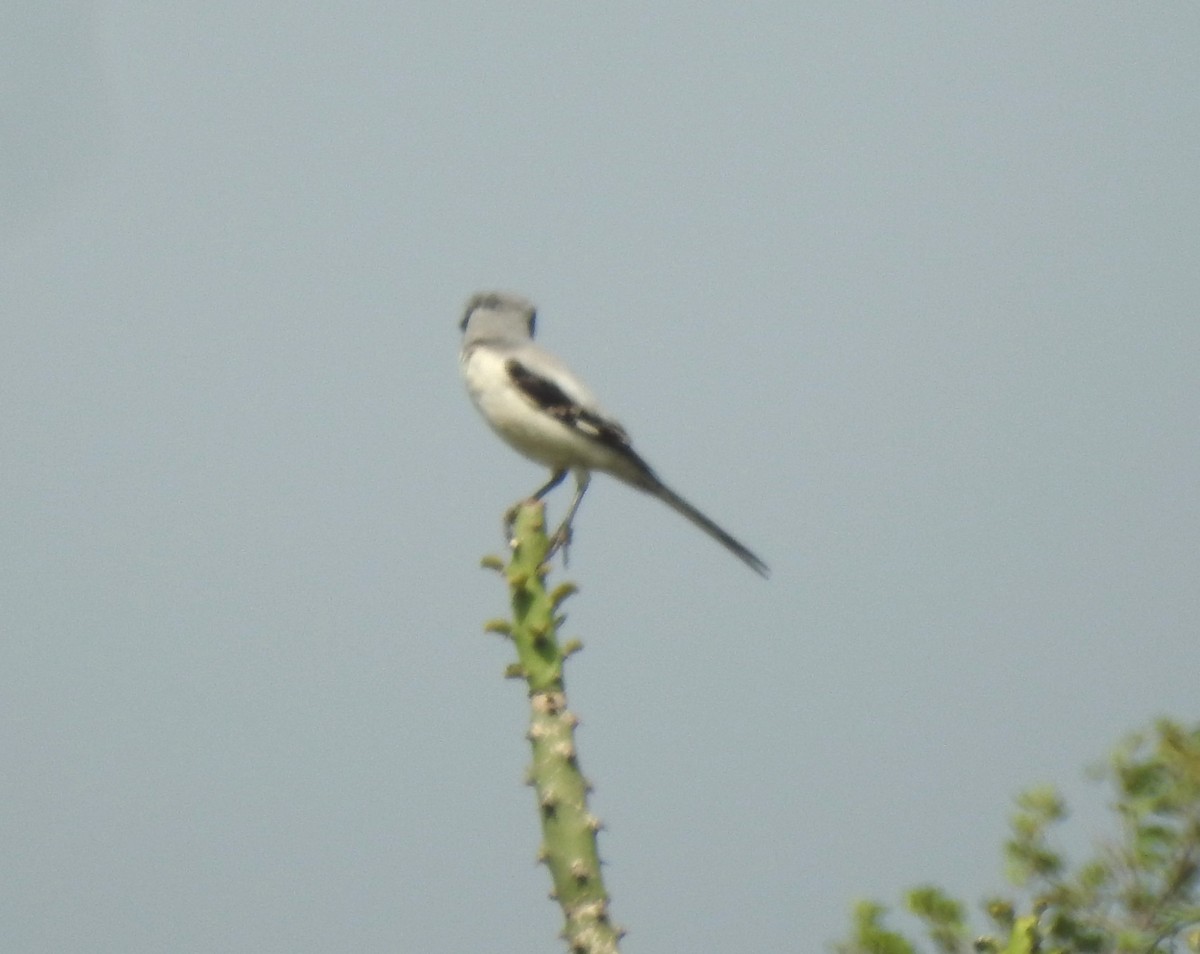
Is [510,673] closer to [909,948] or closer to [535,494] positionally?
[909,948]

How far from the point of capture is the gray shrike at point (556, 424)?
708 cm

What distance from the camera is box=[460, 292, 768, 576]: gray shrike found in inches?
279

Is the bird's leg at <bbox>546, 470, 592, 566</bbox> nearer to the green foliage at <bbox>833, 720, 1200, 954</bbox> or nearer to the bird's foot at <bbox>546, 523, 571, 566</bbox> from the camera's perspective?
the bird's foot at <bbox>546, 523, 571, 566</bbox>

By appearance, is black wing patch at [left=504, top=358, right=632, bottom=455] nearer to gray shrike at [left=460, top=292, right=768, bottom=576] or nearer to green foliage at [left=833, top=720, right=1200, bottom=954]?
gray shrike at [left=460, top=292, right=768, bottom=576]

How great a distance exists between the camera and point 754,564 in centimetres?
700

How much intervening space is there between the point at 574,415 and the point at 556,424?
0.09 m

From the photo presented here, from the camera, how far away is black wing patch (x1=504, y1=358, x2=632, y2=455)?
707 cm

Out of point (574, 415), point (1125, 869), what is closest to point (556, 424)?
point (574, 415)

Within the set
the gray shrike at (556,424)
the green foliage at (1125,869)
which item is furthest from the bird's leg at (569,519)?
the green foliage at (1125,869)

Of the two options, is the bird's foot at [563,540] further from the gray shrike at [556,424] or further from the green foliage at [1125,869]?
the green foliage at [1125,869]

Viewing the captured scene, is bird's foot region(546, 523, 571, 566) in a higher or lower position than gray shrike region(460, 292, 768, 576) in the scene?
lower

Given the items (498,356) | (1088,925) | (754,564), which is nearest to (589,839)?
(1088,925)

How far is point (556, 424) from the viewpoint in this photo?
7094 mm

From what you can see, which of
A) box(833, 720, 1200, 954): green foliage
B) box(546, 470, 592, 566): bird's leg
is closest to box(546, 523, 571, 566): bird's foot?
box(546, 470, 592, 566): bird's leg
